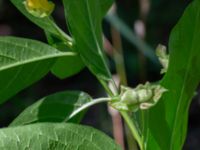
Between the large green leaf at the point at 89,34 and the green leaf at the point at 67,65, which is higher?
the large green leaf at the point at 89,34

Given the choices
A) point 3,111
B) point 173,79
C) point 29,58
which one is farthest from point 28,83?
point 3,111

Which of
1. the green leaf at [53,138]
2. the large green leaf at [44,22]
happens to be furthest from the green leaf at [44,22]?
the green leaf at [53,138]

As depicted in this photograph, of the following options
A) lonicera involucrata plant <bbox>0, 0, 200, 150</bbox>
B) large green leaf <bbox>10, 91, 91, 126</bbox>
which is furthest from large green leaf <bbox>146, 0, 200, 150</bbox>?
large green leaf <bbox>10, 91, 91, 126</bbox>

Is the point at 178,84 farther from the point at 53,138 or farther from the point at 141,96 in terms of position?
the point at 53,138

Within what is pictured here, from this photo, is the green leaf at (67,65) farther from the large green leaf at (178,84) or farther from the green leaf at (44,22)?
the large green leaf at (178,84)

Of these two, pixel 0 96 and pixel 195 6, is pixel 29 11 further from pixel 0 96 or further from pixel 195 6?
pixel 195 6

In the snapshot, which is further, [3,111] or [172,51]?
[3,111]

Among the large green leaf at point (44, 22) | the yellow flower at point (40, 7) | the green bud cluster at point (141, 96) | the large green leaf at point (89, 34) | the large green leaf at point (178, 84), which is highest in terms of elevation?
the yellow flower at point (40, 7)
